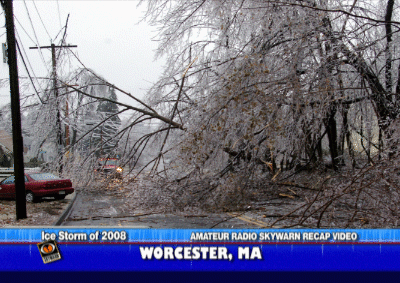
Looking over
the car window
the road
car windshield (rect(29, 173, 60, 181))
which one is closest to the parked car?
the road

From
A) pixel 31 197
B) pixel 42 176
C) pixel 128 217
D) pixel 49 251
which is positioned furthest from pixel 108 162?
pixel 49 251

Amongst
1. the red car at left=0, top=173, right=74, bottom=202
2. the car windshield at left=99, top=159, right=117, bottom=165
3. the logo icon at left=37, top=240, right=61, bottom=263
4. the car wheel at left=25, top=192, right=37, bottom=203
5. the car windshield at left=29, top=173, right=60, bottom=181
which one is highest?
the car windshield at left=99, top=159, right=117, bottom=165

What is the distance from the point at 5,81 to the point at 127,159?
10.5 ft

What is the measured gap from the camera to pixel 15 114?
7887mm

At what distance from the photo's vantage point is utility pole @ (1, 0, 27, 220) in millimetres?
7840

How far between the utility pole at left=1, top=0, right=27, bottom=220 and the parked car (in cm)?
168

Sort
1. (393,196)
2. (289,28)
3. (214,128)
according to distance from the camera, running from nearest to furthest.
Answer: (393,196)
(214,128)
(289,28)

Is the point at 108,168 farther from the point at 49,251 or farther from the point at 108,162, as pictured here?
the point at 49,251

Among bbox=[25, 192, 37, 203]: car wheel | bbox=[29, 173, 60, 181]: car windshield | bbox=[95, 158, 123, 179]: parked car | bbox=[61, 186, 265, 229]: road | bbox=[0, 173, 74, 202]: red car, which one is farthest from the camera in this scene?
bbox=[25, 192, 37, 203]: car wheel

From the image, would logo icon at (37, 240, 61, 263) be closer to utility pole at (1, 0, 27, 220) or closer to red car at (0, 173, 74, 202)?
utility pole at (1, 0, 27, 220)

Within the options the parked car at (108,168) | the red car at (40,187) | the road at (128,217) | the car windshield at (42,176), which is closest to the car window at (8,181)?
the red car at (40,187)

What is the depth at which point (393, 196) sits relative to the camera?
520 cm

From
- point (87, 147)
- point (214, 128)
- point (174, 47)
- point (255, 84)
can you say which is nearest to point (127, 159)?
point (87, 147)

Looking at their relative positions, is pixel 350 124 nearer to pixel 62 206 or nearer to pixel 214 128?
pixel 214 128
